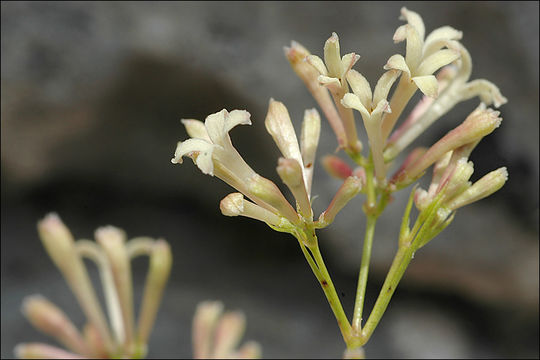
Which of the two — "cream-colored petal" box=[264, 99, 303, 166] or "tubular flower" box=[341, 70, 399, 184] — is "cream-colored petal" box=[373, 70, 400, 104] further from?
"cream-colored petal" box=[264, 99, 303, 166]

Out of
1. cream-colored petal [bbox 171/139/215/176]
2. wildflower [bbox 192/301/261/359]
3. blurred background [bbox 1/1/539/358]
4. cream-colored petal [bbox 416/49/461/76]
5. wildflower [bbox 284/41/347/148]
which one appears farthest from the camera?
blurred background [bbox 1/1/539/358]

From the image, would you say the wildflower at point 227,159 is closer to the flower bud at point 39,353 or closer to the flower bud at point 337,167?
the flower bud at point 337,167

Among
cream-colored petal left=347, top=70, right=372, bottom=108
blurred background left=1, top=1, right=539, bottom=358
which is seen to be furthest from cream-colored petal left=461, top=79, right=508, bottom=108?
blurred background left=1, top=1, right=539, bottom=358

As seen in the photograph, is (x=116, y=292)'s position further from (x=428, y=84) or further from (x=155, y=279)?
(x=428, y=84)


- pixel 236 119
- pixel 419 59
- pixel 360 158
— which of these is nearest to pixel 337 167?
pixel 360 158

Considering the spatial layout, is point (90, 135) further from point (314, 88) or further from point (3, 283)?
point (314, 88)
